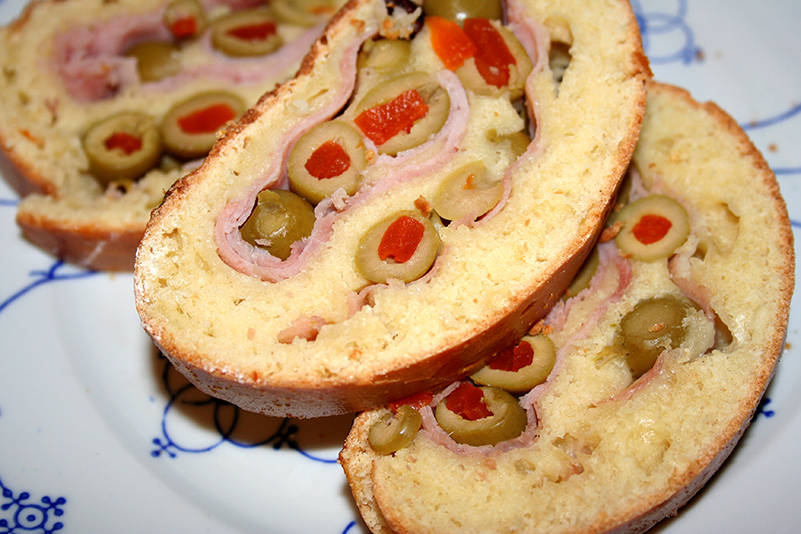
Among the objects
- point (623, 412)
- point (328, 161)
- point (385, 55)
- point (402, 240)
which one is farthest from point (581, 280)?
point (385, 55)

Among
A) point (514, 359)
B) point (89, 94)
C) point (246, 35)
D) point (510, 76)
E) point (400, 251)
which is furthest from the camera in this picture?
point (246, 35)

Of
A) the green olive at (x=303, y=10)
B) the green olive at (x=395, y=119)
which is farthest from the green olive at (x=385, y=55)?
the green olive at (x=303, y=10)

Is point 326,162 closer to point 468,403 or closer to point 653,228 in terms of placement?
point 468,403

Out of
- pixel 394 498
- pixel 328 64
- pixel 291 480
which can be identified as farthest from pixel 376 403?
pixel 328 64

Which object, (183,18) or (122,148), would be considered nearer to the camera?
(122,148)

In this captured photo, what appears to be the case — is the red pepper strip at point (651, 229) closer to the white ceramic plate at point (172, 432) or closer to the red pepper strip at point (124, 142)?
the white ceramic plate at point (172, 432)

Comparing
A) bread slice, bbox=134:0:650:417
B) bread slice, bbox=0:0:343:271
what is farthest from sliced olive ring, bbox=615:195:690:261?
bread slice, bbox=0:0:343:271

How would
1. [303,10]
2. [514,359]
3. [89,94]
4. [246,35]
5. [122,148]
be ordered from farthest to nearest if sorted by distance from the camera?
1. [303,10]
2. [246,35]
3. [89,94]
4. [122,148]
5. [514,359]
